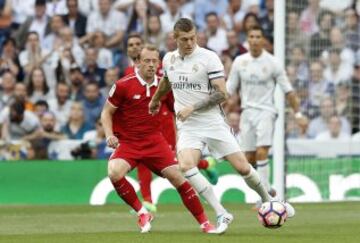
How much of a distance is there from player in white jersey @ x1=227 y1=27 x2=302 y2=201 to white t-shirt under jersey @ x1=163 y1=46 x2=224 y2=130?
4533 millimetres

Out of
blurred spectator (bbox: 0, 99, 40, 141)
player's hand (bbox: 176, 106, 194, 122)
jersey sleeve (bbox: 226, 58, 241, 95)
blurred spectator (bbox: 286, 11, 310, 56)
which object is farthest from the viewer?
blurred spectator (bbox: 0, 99, 40, 141)

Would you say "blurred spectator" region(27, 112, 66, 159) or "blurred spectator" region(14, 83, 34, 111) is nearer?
"blurred spectator" region(27, 112, 66, 159)

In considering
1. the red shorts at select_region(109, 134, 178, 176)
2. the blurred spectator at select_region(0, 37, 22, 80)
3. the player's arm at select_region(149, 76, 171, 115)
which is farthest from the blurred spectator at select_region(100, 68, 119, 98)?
the player's arm at select_region(149, 76, 171, 115)

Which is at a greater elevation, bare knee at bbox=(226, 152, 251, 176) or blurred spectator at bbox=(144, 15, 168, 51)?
blurred spectator at bbox=(144, 15, 168, 51)

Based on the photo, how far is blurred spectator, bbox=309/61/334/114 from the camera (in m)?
20.1

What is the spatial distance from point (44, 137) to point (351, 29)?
6.36m

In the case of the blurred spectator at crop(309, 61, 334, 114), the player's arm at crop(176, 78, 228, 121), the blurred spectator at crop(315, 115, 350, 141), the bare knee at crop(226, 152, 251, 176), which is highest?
the player's arm at crop(176, 78, 228, 121)

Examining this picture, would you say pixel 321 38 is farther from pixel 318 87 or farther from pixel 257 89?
pixel 257 89

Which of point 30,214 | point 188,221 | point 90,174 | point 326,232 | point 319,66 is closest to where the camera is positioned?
point 326,232

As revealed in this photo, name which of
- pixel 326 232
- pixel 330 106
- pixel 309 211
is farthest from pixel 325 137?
pixel 326 232

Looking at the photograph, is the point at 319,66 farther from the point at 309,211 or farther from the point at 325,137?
the point at 309,211

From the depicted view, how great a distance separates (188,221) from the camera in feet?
44.9

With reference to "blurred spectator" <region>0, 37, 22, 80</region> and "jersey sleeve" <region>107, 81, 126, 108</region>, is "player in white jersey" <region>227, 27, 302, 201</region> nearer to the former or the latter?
"jersey sleeve" <region>107, 81, 126, 108</region>

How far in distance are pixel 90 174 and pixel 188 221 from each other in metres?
5.38
